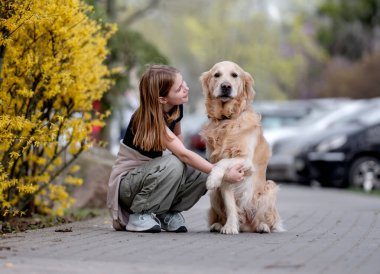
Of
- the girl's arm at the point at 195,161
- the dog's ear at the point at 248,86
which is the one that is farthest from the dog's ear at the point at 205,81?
the girl's arm at the point at 195,161

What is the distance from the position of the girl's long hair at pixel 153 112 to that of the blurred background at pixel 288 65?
2.26 m

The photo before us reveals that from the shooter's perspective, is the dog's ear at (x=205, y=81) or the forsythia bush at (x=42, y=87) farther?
the dog's ear at (x=205, y=81)

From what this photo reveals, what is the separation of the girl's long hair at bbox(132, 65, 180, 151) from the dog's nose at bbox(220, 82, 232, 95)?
0.45 m

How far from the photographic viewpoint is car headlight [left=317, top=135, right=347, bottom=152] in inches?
776

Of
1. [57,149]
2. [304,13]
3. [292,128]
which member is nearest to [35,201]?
[57,149]

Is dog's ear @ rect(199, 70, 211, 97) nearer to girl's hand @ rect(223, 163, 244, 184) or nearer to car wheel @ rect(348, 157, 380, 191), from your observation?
girl's hand @ rect(223, 163, 244, 184)

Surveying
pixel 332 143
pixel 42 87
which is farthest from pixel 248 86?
pixel 332 143

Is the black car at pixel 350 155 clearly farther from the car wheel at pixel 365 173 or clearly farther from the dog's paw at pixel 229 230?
the dog's paw at pixel 229 230

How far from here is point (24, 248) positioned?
7410 millimetres

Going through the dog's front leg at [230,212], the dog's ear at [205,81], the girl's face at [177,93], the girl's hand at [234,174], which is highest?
the dog's ear at [205,81]

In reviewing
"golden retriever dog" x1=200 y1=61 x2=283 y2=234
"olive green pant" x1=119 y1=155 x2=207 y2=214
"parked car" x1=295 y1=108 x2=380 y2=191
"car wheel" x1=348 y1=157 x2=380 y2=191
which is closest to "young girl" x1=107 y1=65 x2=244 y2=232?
"olive green pant" x1=119 y1=155 x2=207 y2=214

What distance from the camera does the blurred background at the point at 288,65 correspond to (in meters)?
19.7

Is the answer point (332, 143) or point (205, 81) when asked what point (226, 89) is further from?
point (332, 143)

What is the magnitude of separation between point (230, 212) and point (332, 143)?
37.0 ft
